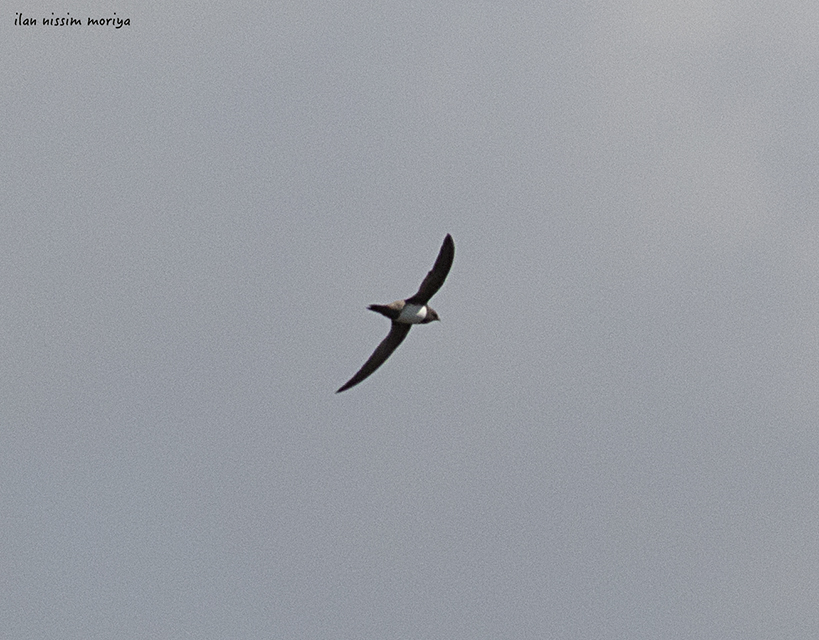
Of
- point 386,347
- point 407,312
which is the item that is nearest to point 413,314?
point 407,312

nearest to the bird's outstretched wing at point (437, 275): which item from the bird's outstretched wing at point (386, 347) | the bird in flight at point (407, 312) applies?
the bird in flight at point (407, 312)

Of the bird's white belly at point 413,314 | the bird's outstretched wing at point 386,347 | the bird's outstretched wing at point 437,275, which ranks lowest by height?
the bird's outstretched wing at point 386,347

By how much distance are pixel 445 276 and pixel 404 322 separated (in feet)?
10.2

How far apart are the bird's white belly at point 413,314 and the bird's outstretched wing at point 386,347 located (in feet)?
1.75

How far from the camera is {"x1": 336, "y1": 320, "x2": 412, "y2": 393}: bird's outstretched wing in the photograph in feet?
249

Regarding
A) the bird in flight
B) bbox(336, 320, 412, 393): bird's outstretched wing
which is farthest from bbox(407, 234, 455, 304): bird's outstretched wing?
bbox(336, 320, 412, 393): bird's outstretched wing

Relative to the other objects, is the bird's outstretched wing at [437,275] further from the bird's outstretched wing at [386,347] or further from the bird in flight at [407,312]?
the bird's outstretched wing at [386,347]

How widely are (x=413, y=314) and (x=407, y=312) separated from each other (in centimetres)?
34

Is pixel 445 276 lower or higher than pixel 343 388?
higher

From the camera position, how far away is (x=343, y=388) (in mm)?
73750

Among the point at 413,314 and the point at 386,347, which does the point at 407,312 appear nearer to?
the point at 413,314

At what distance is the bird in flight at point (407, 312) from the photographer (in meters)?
73.8

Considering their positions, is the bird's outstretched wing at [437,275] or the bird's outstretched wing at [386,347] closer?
the bird's outstretched wing at [437,275]

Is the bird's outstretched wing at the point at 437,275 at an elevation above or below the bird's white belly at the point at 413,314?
above
